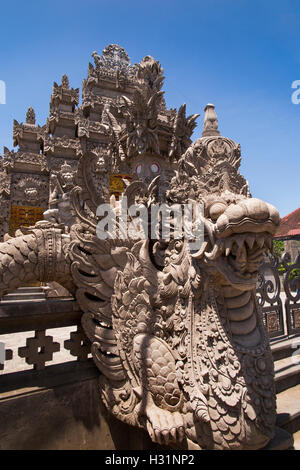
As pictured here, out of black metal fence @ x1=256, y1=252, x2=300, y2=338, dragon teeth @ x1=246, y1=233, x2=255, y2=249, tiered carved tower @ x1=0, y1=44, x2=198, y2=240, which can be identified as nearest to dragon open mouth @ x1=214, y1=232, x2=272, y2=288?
dragon teeth @ x1=246, y1=233, x2=255, y2=249

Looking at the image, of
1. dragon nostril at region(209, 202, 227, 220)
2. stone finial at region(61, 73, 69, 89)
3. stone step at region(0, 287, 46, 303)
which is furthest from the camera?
stone finial at region(61, 73, 69, 89)

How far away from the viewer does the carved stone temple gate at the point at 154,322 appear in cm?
186

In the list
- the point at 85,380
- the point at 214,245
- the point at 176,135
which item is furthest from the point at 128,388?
the point at 176,135

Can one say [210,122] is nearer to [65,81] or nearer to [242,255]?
[242,255]

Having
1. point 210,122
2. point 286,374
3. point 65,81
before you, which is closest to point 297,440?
point 286,374

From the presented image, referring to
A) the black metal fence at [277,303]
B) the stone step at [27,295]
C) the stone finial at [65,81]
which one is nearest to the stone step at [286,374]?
the black metal fence at [277,303]

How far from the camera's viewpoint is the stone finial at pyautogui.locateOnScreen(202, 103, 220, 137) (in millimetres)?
2922

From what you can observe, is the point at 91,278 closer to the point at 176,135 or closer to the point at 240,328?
the point at 240,328

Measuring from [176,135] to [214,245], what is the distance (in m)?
5.96

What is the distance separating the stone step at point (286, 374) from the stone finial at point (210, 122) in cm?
282

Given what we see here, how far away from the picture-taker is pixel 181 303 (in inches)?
85.6

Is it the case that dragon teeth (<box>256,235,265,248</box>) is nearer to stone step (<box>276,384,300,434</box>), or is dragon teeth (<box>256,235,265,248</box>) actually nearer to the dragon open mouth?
the dragon open mouth

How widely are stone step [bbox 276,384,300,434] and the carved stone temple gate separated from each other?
532mm
